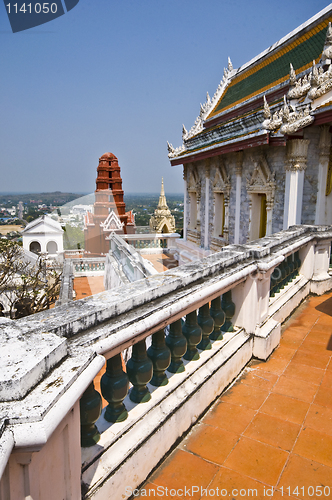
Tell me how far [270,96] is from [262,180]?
2998mm

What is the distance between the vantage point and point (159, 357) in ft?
7.12

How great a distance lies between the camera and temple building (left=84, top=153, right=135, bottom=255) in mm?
22531

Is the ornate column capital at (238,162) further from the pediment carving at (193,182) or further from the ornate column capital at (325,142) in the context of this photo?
the pediment carving at (193,182)

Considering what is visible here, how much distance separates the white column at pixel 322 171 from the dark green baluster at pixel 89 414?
7.78m

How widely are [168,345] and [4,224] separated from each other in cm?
7350

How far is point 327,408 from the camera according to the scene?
2691mm

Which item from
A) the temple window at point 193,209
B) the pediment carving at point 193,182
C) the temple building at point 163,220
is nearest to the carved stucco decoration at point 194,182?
the pediment carving at point 193,182

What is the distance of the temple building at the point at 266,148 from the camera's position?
7750 millimetres

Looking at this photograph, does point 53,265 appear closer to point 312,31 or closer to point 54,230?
point 54,230

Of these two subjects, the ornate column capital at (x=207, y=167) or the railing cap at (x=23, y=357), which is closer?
the railing cap at (x=23, y=357)

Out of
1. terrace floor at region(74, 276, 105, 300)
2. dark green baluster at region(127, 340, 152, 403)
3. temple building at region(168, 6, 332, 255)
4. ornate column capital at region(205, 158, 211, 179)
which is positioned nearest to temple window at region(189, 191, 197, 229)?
temple building at region(168, 6, 332, 255)

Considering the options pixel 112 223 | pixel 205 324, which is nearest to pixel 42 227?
pixel 112 223

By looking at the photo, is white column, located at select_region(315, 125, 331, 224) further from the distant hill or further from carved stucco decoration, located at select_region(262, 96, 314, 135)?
the distant hill

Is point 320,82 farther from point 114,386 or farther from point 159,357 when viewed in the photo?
point 114,386
